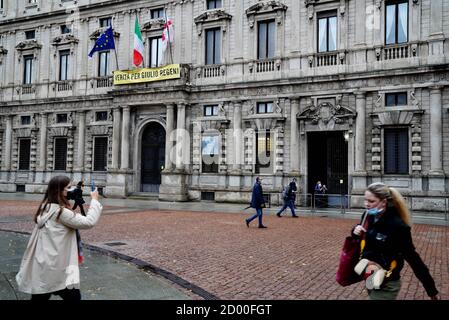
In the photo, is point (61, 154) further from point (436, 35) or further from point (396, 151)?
point (436, 35)

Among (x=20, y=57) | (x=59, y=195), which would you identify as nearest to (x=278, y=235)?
(x=59, y=195)

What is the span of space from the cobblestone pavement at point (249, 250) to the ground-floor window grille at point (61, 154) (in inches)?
551

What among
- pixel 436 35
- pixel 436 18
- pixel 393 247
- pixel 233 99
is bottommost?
pixel 393 247

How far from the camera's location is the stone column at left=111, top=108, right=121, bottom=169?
94.7ft

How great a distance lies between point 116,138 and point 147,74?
16.8 ft

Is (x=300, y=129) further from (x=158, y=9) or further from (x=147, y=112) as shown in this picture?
(x=158, y=9)

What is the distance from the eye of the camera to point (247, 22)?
2598 centimetres

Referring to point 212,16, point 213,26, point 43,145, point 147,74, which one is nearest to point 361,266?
point 213,26

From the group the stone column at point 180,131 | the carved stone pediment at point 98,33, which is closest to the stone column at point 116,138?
the stone column at point 180,131

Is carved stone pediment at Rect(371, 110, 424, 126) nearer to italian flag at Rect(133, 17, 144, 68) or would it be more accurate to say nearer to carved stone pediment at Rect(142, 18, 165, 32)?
italian flag at Rect(133, 17, 144, 68)

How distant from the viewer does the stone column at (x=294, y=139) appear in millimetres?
23938

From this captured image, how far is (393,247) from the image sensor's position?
394 cm

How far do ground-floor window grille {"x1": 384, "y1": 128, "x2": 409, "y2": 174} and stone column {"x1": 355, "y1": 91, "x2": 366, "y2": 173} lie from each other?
1.16 meters

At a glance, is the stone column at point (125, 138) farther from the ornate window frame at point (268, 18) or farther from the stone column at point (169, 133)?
the ornate window frame at point (268, 18)
